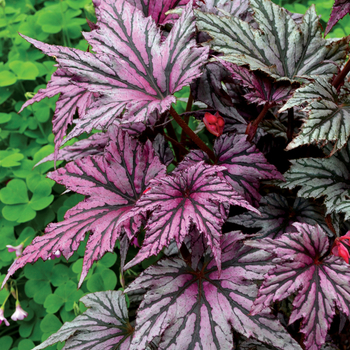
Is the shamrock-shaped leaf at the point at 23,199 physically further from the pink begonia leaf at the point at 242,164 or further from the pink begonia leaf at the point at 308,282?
the pink begonia leaf at the point at 308,282

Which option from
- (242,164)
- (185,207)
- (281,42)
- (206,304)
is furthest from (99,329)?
(281,42)

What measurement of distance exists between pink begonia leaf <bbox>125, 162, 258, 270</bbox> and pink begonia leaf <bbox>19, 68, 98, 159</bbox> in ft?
1.12

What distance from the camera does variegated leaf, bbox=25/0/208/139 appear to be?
78 centimetres

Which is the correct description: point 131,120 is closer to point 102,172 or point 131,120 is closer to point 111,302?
point 102,172

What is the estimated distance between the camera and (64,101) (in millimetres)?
979

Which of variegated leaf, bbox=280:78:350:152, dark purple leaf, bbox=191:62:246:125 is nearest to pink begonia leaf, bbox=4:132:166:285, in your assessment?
dark purple leaf, bbox=191:62:246:125

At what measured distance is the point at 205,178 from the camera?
74 centimetres

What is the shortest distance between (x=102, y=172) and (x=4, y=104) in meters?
1.46

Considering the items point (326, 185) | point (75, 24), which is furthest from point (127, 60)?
point (75, 24)

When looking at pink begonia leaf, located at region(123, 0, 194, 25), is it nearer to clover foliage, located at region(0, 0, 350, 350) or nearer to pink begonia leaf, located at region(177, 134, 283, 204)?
clover foliage, located at region(0, 0, 350, 350)

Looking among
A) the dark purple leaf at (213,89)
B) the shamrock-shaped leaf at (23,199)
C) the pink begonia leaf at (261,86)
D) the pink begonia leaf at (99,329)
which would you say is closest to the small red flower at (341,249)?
the pink begonia leaf at (261,86)

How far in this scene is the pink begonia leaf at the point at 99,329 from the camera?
926mm

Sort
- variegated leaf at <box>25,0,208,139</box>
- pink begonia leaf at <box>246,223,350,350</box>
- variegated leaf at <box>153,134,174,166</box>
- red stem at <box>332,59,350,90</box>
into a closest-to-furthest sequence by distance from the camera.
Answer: pink begonia leaf at <box>246,223,350,350</box>
variegated leaf at <box>25,0,208,139</box>
red stem at <box>332,59,350,90</box>
variegated leaf at <box>153,134,174,166</box>

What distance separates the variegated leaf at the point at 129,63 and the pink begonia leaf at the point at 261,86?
105mm
